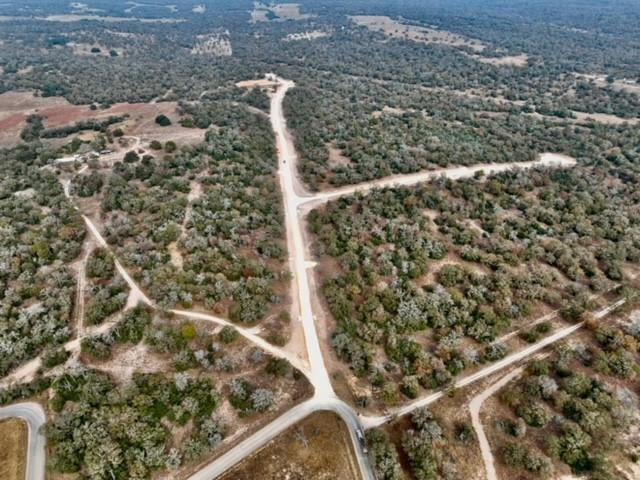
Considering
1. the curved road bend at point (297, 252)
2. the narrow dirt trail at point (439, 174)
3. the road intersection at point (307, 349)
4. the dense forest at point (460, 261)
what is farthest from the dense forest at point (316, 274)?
the narrow dirt trail at point (439, 174)

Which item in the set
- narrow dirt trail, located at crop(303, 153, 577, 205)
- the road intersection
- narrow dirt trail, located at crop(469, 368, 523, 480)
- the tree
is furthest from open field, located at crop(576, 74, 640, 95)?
the tree

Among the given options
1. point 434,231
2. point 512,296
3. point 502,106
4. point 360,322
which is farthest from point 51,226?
point 502,106

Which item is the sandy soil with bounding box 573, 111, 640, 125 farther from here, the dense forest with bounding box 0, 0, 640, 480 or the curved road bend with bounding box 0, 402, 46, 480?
the curved road bend with bounding box 0, 402, 46, 480

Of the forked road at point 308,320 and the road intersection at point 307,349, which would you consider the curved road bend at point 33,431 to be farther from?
the forked road at point 308,320

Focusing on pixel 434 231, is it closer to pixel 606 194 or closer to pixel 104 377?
pixel 606 194

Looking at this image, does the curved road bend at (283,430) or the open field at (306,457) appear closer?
the open field at (306,457)
